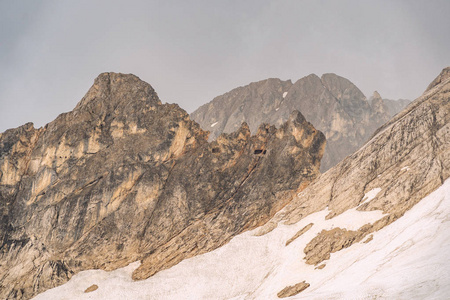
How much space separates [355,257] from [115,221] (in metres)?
32.2

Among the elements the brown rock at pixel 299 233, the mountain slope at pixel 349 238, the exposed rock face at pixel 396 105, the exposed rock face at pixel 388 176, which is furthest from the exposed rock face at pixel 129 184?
the exposed rock face at pixel 396 105

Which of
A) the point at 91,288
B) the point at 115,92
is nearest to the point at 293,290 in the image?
the point at 91,288

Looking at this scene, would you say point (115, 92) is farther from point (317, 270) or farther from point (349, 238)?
point (349, 238)

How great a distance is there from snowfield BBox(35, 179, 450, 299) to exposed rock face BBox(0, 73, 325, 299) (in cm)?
259

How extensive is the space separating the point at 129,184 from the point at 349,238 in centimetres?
3129

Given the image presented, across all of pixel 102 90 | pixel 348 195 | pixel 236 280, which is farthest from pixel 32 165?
pixel 348 195

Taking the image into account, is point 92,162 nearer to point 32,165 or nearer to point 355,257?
point 32,165

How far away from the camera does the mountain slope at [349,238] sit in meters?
28.1

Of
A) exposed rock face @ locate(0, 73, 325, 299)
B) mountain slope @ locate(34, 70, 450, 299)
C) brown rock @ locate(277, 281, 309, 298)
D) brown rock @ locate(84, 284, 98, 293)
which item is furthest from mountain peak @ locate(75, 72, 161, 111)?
brown rock @ locate(277, 281, 309, 298)

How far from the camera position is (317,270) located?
34812mm

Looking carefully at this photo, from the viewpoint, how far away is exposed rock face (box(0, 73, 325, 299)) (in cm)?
4709

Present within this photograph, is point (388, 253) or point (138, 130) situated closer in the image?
point (388, 253)

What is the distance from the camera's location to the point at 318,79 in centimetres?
14650

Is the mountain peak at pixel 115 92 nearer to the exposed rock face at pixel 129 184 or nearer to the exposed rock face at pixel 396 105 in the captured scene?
the exposed rock face at pixel 129 184
